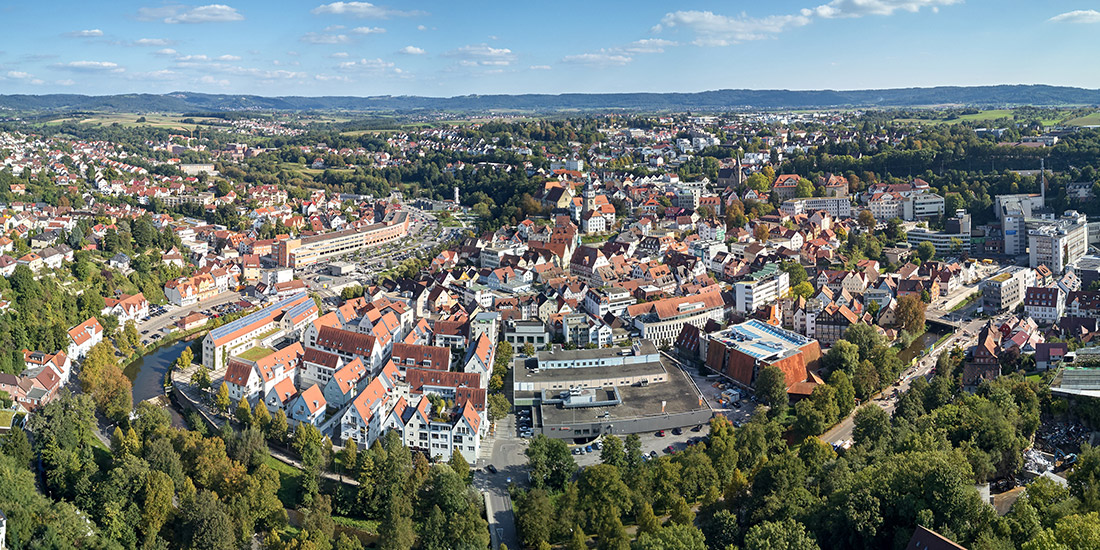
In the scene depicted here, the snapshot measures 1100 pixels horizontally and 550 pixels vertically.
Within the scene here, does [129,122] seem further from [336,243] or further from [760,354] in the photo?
[760,354]

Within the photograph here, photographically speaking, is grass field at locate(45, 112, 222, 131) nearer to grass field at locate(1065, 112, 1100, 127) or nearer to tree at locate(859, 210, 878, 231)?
tree at locate(859, 210, 878, 231)

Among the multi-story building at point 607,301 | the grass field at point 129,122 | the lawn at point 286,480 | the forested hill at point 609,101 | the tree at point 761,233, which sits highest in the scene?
the forested hill at point 609,101

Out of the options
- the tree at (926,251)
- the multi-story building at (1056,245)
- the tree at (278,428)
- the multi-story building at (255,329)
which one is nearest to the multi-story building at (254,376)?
the tree at (278,428)

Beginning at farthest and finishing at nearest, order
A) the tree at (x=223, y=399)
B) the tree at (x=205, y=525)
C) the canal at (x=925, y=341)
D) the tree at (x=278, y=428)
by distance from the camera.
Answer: the canal at (x=925, y=341)
the tree at (x=223, y=399)
the tree at (x=278, y=428)
the tree at (x=205, y=525)

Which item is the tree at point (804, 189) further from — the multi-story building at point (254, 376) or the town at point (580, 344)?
the multi-story building at point (254, 376)

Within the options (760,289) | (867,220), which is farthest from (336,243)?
(867,220)

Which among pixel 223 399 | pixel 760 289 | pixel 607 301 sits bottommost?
pixel 223 399
